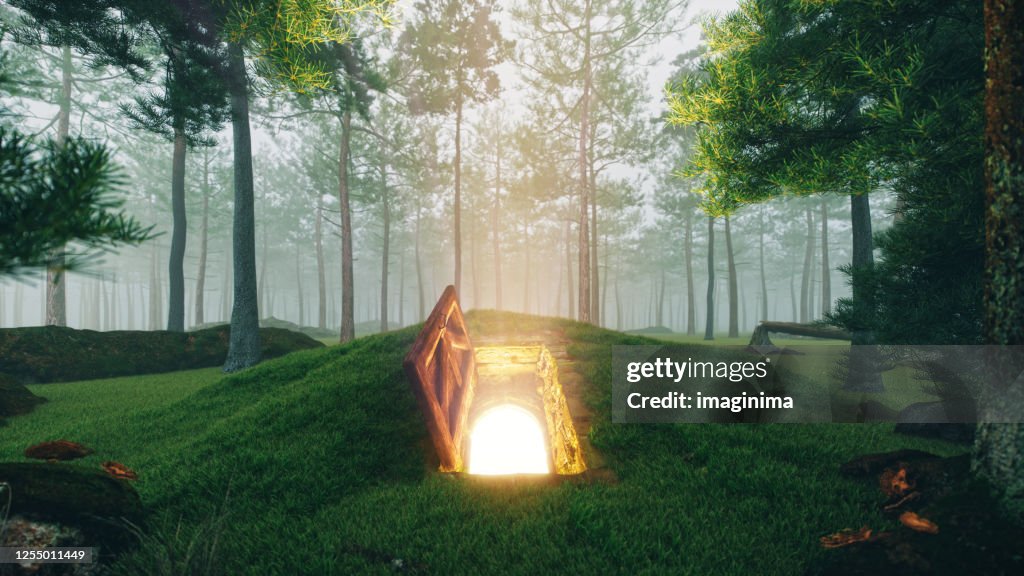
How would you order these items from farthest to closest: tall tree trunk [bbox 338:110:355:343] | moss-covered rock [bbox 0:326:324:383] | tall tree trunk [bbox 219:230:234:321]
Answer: tall tree trunk [bbox 219:230:234:321] < tall tree trunk [bbox 338:110:355:343] < moss-covered rock [bbox 0:326:324:383]

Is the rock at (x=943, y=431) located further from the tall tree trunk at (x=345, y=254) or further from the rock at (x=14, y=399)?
the tall tree trunk at (x=345, y=254)

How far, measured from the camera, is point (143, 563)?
10.5 ft

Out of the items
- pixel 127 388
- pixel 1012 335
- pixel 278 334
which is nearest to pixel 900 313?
pixel 1012 335

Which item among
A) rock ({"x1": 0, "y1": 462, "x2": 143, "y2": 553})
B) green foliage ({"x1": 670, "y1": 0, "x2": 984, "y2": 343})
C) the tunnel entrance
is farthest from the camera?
the tunnel entrance

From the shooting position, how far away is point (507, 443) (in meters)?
9.51

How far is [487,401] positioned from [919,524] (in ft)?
20.7

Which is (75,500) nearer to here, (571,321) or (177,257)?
(571,321)

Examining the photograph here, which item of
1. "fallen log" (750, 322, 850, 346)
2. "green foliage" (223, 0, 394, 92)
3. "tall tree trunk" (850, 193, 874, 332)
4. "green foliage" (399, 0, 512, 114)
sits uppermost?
"green foliage" (399, 0, 512, 114)

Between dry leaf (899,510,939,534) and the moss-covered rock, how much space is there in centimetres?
1436

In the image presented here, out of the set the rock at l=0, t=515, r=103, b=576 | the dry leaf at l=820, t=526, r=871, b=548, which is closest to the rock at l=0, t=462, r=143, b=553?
the rock at l=0, t=515, r=103, b=576

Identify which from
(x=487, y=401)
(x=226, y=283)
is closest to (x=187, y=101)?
(x=487, y=401)

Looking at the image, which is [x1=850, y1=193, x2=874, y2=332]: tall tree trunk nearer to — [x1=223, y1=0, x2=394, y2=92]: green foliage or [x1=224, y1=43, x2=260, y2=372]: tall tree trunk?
[x1=223, y1=0, x2=394, y2=92]: green foliage

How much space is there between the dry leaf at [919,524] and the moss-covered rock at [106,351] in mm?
14364

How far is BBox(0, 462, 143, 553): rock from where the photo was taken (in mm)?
3094
